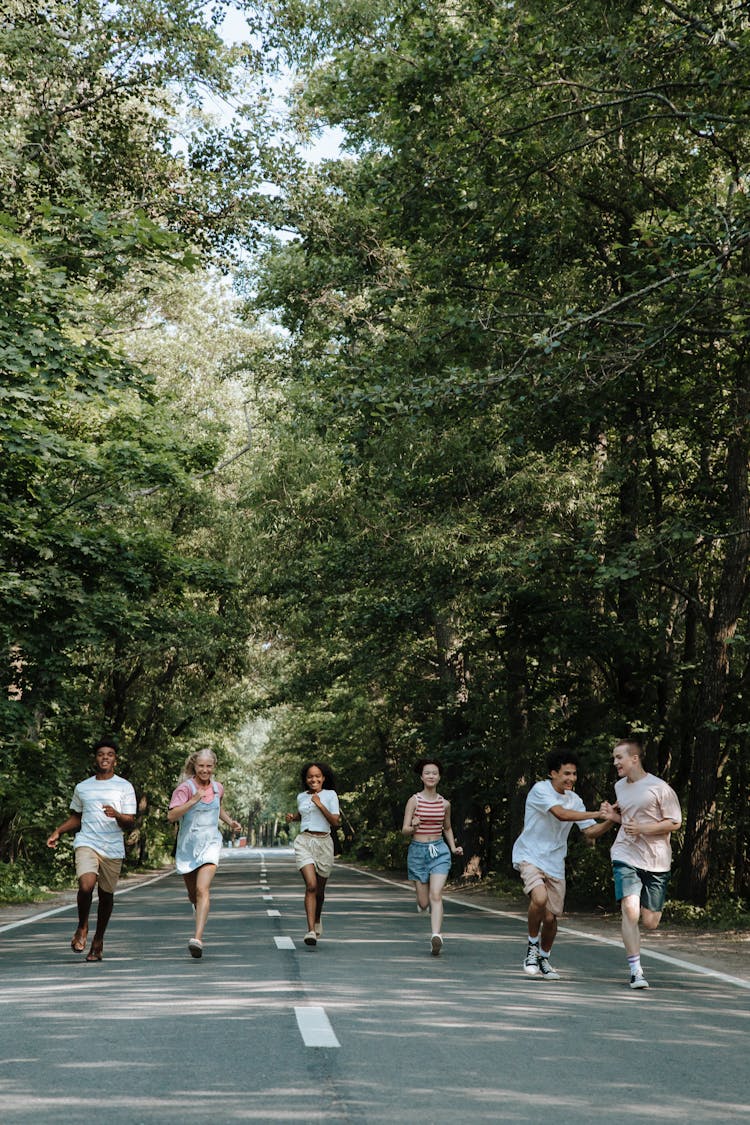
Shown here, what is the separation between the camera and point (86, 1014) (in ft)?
25.0

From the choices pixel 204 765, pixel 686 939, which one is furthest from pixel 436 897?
pixel 686 939

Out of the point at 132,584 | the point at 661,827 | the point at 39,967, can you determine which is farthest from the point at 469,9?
the point at 39,967

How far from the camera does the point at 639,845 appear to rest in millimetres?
9648

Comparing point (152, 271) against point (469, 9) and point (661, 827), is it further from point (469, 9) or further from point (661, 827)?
point (661, 827)

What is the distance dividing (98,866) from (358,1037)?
16.8 ft

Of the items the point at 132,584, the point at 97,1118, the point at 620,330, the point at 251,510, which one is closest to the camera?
the point at 97,1118

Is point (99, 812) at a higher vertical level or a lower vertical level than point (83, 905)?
higher

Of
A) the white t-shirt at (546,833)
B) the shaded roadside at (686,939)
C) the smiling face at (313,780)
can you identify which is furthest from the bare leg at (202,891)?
the shaded roadside at (686,939)

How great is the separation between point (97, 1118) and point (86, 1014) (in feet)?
9.41

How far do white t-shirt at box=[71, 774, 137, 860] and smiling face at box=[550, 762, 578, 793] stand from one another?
3823mm

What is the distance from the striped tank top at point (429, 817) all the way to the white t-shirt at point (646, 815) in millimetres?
2510

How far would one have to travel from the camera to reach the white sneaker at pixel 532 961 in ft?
33.2

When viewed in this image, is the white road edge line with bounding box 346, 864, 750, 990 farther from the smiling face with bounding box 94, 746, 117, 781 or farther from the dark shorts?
the smiling face with bounding box 94, 746, 117, 781

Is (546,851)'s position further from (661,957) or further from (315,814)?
(661,957)
